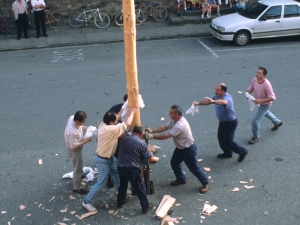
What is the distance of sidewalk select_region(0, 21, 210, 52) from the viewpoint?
17.0 m

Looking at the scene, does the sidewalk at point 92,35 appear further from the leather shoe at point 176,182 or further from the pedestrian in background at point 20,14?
the leather shoe at point 176,182

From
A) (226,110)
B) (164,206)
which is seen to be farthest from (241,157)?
(164,206)

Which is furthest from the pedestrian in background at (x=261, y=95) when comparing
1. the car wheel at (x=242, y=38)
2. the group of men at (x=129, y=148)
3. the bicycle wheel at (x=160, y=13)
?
the bicycle wheel at (x=160, y=13)

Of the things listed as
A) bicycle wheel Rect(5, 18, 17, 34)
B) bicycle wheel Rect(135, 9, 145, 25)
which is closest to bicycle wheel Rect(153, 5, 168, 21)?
bicycle wheel Rect(135, 9, 145, 25)

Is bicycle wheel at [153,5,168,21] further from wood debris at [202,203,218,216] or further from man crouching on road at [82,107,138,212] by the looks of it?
wood debris at [202,203,218,216]

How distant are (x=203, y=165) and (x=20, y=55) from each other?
9946 mm

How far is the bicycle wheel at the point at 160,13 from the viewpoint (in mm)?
19219

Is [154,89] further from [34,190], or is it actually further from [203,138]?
[34,190]

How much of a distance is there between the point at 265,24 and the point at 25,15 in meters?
9.39

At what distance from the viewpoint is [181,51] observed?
597 inches

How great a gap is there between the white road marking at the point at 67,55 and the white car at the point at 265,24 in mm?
5123

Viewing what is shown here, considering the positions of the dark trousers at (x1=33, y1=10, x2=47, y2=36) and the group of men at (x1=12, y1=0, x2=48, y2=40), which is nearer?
the group of men at (x1=12, y1=0, x2=48, y2=40)

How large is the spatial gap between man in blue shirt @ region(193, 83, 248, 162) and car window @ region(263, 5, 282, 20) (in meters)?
8.88

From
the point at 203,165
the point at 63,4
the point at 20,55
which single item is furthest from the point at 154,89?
the point at 63,4
